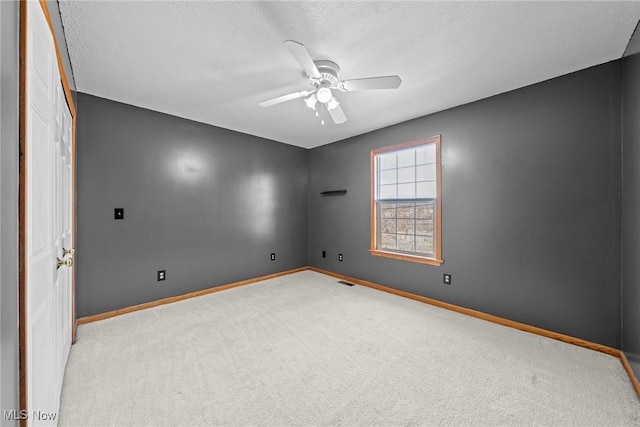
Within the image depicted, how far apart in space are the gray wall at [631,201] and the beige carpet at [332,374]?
12.9 inches

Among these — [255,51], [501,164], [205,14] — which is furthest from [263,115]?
[501,164]

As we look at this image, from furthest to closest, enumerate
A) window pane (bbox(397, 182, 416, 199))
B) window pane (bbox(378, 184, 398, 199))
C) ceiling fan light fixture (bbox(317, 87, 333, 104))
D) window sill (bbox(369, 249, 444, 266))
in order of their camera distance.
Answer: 1. window pane (bbox(378, 184, 398, 199))
2. window pane (bbox(397, 182, 416, 199))
3. window sill (bbox(369, 249, 444, 266))
4. ceiling fan light fixture (bbox(317, 87, 333, 104))

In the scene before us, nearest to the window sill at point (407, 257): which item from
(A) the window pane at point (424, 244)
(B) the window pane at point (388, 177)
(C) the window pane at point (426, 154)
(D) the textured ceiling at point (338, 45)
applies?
(A) the window pane at point (424, 244)

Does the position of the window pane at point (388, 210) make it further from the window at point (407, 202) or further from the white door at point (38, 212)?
the white door at point (38, 212)

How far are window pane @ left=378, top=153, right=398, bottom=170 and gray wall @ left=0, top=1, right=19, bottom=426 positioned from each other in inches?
148

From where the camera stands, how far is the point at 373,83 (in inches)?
83.4

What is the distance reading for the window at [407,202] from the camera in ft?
11.6

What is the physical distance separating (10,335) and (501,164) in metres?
3.63

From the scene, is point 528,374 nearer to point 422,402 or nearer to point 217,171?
point 422,402

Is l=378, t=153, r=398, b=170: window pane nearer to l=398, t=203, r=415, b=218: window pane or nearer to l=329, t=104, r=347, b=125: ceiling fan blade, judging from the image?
l=398, t=203, r=415, b=218: window pane

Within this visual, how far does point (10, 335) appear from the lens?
0.70 m

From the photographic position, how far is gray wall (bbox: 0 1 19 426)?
0.65 metres

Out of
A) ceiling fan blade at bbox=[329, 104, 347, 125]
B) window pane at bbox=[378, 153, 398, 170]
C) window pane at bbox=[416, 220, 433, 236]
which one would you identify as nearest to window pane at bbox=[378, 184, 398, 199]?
window pane at bbox=[378, 153, 398, 170]

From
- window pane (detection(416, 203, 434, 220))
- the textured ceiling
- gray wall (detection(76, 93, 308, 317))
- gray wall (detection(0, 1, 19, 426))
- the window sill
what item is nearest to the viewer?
gray wall (detection(0, 1, 19, 426))
